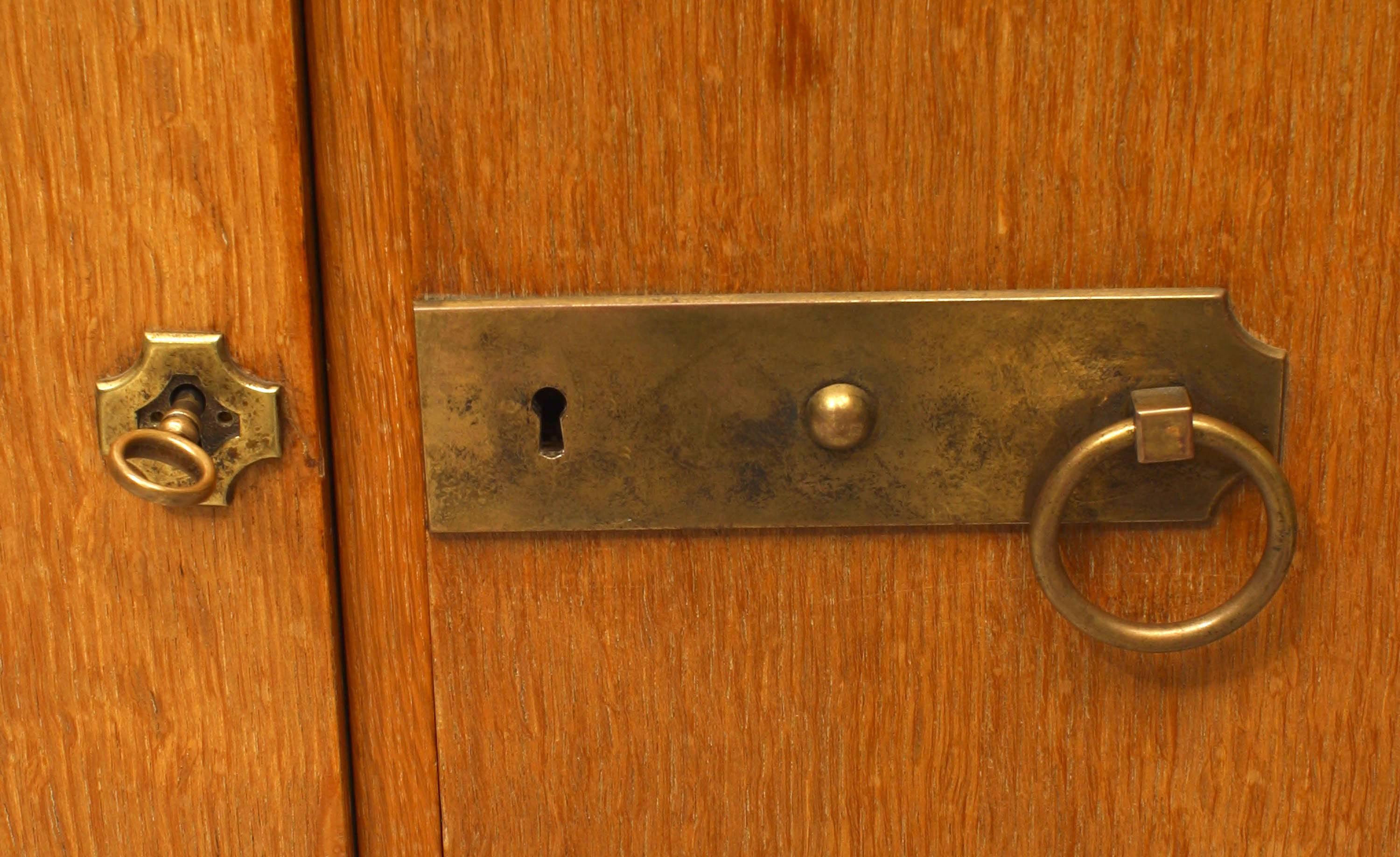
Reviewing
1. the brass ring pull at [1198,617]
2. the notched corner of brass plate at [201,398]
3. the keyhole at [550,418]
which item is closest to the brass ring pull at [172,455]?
the notched corner of brass plate at [201,398]

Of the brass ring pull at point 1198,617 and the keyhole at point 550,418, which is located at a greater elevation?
the keyhole at point 550,418

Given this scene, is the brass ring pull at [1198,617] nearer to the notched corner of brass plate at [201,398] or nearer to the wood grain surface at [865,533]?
the wood grain surface at [865,533]

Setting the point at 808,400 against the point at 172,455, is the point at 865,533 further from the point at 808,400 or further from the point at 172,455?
the point at 172,455

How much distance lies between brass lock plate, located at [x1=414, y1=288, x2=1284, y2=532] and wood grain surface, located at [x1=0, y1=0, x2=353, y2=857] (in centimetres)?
6

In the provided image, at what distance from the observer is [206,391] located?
0.37m

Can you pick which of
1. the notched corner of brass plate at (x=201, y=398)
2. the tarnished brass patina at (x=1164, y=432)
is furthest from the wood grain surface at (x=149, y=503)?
the tarnished brass patina at (x=1164, y=432)

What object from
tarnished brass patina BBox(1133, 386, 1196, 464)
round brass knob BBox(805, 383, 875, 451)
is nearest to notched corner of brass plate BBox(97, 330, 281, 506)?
round brass knob BBox(805, 383, 875, 451)

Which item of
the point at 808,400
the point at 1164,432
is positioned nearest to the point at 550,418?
the point at 808,400

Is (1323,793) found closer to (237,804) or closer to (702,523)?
(702,523)

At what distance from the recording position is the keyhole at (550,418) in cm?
38

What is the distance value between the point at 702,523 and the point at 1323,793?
0.26 m

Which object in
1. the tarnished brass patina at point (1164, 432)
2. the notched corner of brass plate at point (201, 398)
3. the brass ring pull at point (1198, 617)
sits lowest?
the brass ring pull at point (1198, 617)

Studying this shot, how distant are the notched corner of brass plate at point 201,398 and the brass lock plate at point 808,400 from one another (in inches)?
2.2

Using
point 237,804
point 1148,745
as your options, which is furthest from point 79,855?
point 1148,745
